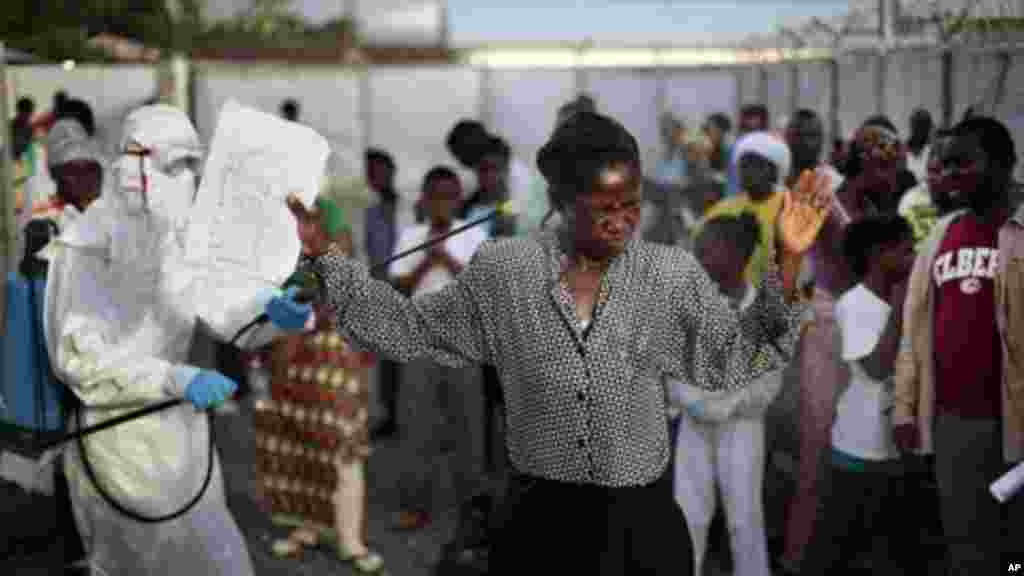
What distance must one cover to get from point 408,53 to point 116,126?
1598cm

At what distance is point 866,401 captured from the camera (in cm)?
535

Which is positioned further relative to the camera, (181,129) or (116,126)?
(116,126)

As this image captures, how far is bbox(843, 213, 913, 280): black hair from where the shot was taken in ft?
17.8

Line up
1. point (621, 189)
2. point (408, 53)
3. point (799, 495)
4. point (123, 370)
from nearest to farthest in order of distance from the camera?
1. point (621, 189)
2. point (123, 370)
3. point (799, 495)
4. point (408, 53)

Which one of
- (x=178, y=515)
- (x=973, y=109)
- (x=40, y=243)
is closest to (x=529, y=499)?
(x=178, y=515)

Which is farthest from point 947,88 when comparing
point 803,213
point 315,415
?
point 803,213

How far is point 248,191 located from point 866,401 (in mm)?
2744

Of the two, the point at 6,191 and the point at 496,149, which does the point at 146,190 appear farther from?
the point at 496,149

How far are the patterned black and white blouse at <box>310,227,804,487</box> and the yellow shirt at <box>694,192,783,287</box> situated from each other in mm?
2504

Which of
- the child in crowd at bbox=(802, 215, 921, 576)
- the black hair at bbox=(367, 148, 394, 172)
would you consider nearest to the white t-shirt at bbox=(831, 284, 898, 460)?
the child in crowd at bbox=(802, 215, 921, 576)

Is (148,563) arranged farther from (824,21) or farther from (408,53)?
(408,53)

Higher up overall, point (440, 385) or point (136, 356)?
point (136, 356)

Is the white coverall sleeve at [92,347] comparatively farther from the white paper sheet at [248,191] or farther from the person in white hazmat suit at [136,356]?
the white paper sheet at [248,191]

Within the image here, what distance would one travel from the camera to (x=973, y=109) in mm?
6098
